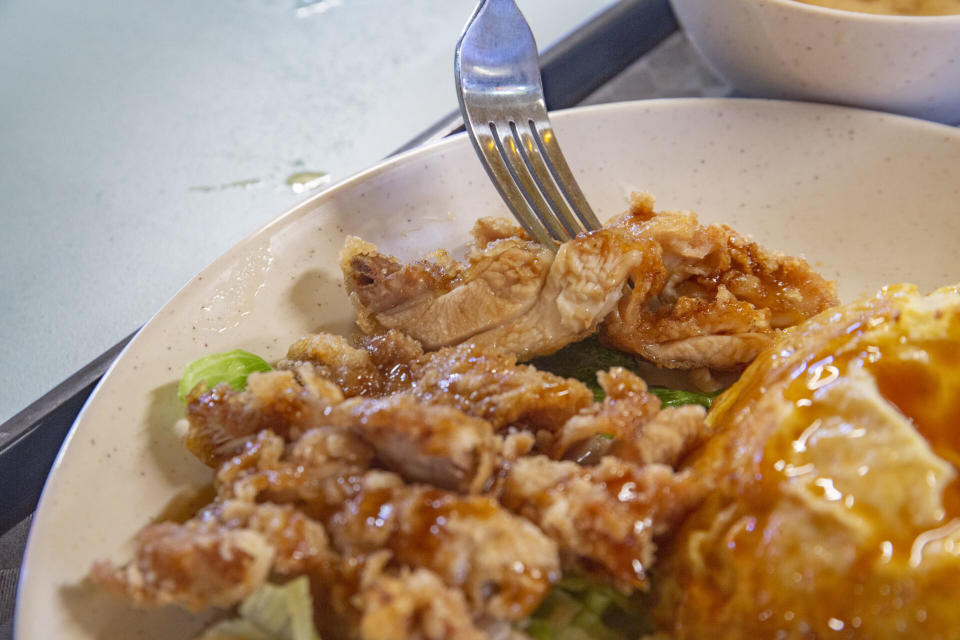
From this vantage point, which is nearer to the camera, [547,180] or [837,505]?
[837,505]

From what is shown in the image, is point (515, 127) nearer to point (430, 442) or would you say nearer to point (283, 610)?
point (430, 442)

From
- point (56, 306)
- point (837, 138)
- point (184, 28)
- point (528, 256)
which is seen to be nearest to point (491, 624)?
point (528, 256)

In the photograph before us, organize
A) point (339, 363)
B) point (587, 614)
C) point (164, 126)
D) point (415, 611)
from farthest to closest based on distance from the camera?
point (164, 126) → point (339, 363) → point (587, 614) → point (415, 611)

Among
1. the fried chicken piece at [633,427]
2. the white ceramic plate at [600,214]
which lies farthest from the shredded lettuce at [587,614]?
the white ceramic plate at [600,214]

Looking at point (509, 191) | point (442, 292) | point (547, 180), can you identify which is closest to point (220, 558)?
point (442, 292)

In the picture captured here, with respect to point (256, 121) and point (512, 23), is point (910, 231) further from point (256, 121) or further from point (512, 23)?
point (256, 121)

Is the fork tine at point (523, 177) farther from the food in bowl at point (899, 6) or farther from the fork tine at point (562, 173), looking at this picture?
the food in bowl at point (899, 6)

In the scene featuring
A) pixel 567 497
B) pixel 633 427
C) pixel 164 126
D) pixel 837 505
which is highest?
pixel 164 126
